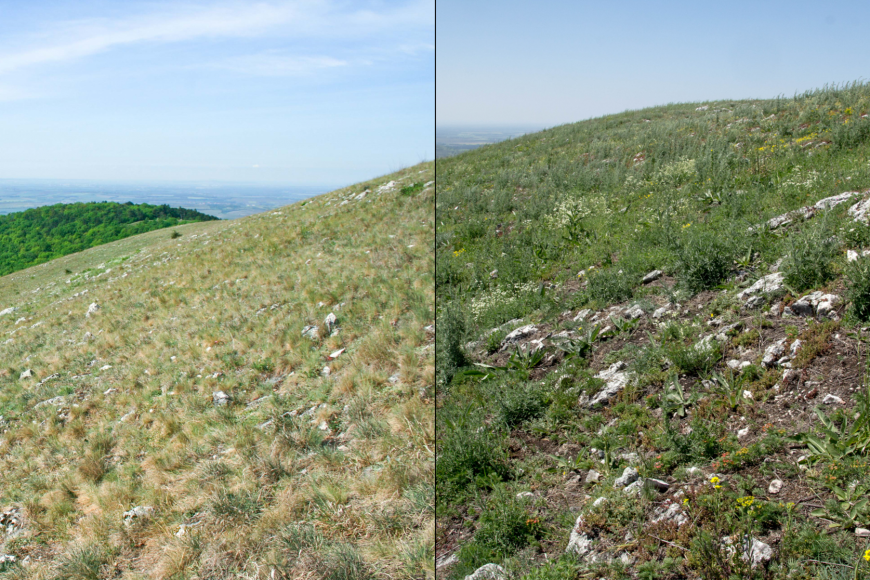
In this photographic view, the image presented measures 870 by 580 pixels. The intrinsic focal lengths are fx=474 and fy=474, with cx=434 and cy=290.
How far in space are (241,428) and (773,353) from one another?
5.16 meters

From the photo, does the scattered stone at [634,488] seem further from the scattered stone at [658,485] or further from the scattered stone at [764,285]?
the scattered stone at [764,285]

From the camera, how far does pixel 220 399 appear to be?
6113 millimetres

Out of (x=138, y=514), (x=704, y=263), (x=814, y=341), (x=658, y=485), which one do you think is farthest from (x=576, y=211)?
(x=138, y=514)

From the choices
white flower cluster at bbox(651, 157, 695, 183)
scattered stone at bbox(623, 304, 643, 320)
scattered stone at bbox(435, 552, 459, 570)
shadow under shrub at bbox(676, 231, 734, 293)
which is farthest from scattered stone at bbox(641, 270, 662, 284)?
white flower cluster at bbox(651, 157, 695, 183)

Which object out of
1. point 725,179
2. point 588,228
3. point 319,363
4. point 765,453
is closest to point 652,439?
point 765,453

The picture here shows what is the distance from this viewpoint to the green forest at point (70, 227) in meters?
76.2

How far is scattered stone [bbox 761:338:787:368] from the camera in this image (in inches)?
151

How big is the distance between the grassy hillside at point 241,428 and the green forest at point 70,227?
6989 cm

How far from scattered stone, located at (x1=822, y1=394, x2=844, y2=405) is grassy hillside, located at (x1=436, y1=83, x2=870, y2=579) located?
0.01 meters

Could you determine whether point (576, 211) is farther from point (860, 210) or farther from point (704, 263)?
point (860, 210)

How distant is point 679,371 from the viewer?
4.18 metres

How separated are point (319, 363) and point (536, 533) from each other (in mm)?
3902

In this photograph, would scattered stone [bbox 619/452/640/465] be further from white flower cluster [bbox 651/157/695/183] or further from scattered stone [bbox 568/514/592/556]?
white flower cluster [bbox 651/157/695/183]

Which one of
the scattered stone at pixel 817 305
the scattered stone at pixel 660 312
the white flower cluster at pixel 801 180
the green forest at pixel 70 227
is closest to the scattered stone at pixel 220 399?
the scattered stone at pixel 660 312
